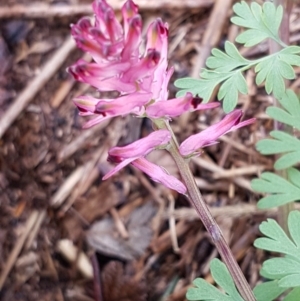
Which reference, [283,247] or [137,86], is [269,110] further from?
[137,86]

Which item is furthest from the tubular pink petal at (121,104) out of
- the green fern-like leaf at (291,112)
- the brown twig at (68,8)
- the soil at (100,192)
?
the brown twig at (68,8)

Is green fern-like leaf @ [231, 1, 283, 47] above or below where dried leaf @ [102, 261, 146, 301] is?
above

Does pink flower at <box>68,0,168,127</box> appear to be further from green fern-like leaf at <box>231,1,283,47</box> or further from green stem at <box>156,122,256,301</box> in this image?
green fern-like leaf at <box>231,1,283,47</box>

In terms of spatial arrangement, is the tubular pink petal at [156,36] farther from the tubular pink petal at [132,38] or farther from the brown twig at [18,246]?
the brown twig at [18,246]

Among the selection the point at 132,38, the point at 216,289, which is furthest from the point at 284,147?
the point at 132,38

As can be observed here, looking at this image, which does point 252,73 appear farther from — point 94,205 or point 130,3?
point 130,3

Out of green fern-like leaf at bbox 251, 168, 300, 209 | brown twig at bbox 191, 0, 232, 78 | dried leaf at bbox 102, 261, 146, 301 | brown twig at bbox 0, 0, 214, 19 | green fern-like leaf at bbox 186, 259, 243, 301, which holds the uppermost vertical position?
brown twig at bbox 0, 0, 214, 19

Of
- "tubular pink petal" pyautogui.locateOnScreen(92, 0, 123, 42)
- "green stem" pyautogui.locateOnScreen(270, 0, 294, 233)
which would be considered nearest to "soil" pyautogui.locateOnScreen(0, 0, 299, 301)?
"green stem" pyautogui.locateOnScreen(270, 0, 294, 233)
